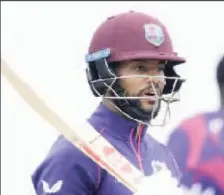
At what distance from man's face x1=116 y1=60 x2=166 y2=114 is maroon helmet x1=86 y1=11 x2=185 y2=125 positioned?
0.06 ft

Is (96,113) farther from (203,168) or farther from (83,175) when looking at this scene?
(203,168)

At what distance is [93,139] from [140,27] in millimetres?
376

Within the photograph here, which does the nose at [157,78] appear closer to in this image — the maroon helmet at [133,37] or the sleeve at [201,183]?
the maroon helmet at [133,37]

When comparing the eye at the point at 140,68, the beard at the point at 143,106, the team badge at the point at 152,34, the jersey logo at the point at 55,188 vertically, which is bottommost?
the beard at the point at 143,106

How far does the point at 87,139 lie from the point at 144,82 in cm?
26

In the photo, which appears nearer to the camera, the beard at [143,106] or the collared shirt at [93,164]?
the collared shirt at [93,164]

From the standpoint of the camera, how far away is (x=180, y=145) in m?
2.13

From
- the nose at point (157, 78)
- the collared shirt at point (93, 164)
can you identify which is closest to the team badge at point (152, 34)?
the nose at point (157, 78)

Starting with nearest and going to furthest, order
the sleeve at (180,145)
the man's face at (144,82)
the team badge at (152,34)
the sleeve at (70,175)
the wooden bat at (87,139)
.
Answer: the wooden bat at (87,139)
the sleeve at (180,145)
the sleeve at (70,175)
the man's face at (144,82)
the team badge at (152,34)

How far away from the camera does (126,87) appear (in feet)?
8.21

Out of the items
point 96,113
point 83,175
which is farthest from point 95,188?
point 96,113

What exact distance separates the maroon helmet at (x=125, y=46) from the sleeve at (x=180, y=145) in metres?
0.37

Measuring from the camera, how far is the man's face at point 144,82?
2.48 metres

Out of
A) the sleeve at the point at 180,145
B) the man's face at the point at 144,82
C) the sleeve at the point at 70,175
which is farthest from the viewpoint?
the man's face at the point at 144,82
